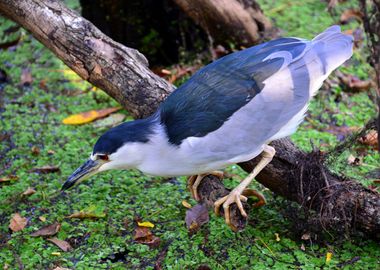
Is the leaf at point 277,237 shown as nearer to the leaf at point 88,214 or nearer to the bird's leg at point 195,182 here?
the bird's leg at point 195,182

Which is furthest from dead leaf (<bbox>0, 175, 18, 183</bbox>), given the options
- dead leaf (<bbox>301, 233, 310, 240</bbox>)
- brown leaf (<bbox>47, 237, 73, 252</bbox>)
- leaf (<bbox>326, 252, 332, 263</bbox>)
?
leaf (<bbox>326, 252, 332, 263</bbox>)

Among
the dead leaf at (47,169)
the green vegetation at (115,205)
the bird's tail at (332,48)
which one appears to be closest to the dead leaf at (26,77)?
the green vegetation at (115,205)

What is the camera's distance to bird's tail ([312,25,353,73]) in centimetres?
323

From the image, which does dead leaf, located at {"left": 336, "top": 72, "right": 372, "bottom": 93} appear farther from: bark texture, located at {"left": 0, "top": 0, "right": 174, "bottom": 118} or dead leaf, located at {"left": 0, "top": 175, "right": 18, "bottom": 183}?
dead leaf, located at {"left": 0, "top": 175, "right": 18, "bottom": 183}

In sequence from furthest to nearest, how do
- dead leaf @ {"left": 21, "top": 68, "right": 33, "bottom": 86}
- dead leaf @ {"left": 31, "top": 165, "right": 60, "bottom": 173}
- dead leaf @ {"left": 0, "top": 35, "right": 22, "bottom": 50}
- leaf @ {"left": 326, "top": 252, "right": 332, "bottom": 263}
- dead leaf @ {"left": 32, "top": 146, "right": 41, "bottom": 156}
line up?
dead leaf @ {"left": 0, "top": 35, "right": 22, "bottom": 50}
dead leaf @ {"left": 21, "top": 68, "right": 33, "bottom": 86}
dead leaf @ {"left": 32, "top": 146, "right": 41, "bottom": 156}
dead leaf @ {"left": 31, "top": 165, "right": 60, "bottom": 173}
leaf @ {"left": 326, "top": 252, "right": 332, "bottom": 263}

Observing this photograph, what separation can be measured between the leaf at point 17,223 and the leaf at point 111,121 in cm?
118

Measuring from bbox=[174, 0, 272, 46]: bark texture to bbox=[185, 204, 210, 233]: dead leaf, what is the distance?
174 centimetres

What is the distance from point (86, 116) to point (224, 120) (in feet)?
6.24

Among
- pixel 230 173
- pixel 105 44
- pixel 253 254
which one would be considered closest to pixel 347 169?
pixel 230 173

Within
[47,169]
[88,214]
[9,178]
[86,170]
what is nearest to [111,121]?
[47,169]

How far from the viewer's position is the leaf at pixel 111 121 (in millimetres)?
4594

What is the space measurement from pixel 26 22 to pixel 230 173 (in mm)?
1500

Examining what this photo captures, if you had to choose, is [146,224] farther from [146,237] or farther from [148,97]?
[148,97]

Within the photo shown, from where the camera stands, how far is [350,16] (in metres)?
5.74
